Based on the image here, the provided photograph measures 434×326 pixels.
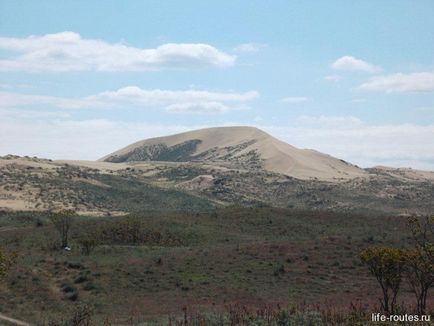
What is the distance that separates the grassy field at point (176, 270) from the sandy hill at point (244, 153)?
77.4 metres

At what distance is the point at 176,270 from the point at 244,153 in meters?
118

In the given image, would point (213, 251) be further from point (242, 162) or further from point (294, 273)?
point (242, 162)

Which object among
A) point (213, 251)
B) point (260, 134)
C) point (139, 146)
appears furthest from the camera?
point (139, 146)

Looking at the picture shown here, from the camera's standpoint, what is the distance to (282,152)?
142 metres

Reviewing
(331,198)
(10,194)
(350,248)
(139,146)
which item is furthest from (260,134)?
(350,248)

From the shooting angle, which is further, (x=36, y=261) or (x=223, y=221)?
(x=223, y=221)

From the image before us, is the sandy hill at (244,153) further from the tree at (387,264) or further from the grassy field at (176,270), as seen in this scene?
the tree at (387,264)

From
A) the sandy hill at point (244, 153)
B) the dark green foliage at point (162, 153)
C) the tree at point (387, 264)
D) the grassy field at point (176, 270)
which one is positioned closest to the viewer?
the tree at point (387, 264)

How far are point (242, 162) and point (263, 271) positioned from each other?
105796 mm

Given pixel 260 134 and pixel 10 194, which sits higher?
pixel 260 134

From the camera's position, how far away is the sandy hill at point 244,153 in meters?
131

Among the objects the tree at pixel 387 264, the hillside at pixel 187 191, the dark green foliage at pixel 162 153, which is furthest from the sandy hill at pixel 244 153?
the tree at pixel 387 264

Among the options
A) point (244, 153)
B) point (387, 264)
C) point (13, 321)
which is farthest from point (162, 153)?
point (387, 264)

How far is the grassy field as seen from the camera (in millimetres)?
25047
